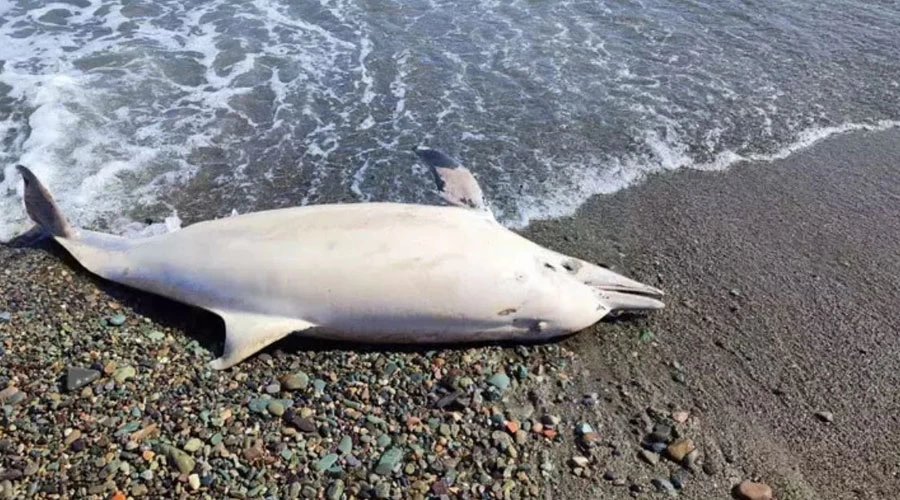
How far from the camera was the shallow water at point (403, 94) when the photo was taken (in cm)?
689

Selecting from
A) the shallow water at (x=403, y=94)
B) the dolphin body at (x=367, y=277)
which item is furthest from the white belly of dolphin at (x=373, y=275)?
the shallow water at (x=403, y=94)

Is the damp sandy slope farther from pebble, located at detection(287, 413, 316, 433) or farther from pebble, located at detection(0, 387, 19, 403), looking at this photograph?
pebble, located at detection(0, 387, 19, 403)

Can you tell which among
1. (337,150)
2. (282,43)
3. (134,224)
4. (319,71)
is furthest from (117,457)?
(282,43)

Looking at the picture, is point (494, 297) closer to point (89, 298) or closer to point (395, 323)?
point (395, 323)

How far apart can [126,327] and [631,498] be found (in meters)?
3.45

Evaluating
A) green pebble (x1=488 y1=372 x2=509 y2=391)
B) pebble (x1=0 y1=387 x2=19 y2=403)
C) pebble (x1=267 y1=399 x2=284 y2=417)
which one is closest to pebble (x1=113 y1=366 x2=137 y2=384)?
pebble (x1=0 y1=387 x2=19 y2=403)

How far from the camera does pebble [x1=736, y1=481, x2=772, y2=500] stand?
13.4 ft

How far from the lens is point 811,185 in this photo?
692 cm

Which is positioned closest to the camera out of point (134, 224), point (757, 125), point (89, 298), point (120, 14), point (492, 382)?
point (492, 382)

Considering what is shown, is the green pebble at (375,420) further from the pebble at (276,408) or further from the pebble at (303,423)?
the pebble at (276,408)

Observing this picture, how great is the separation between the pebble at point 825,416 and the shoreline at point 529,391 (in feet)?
0.15

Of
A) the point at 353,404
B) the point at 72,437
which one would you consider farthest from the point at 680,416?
the point at 72,437

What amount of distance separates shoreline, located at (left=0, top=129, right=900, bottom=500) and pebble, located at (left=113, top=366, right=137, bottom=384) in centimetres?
1

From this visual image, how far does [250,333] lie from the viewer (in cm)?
483
